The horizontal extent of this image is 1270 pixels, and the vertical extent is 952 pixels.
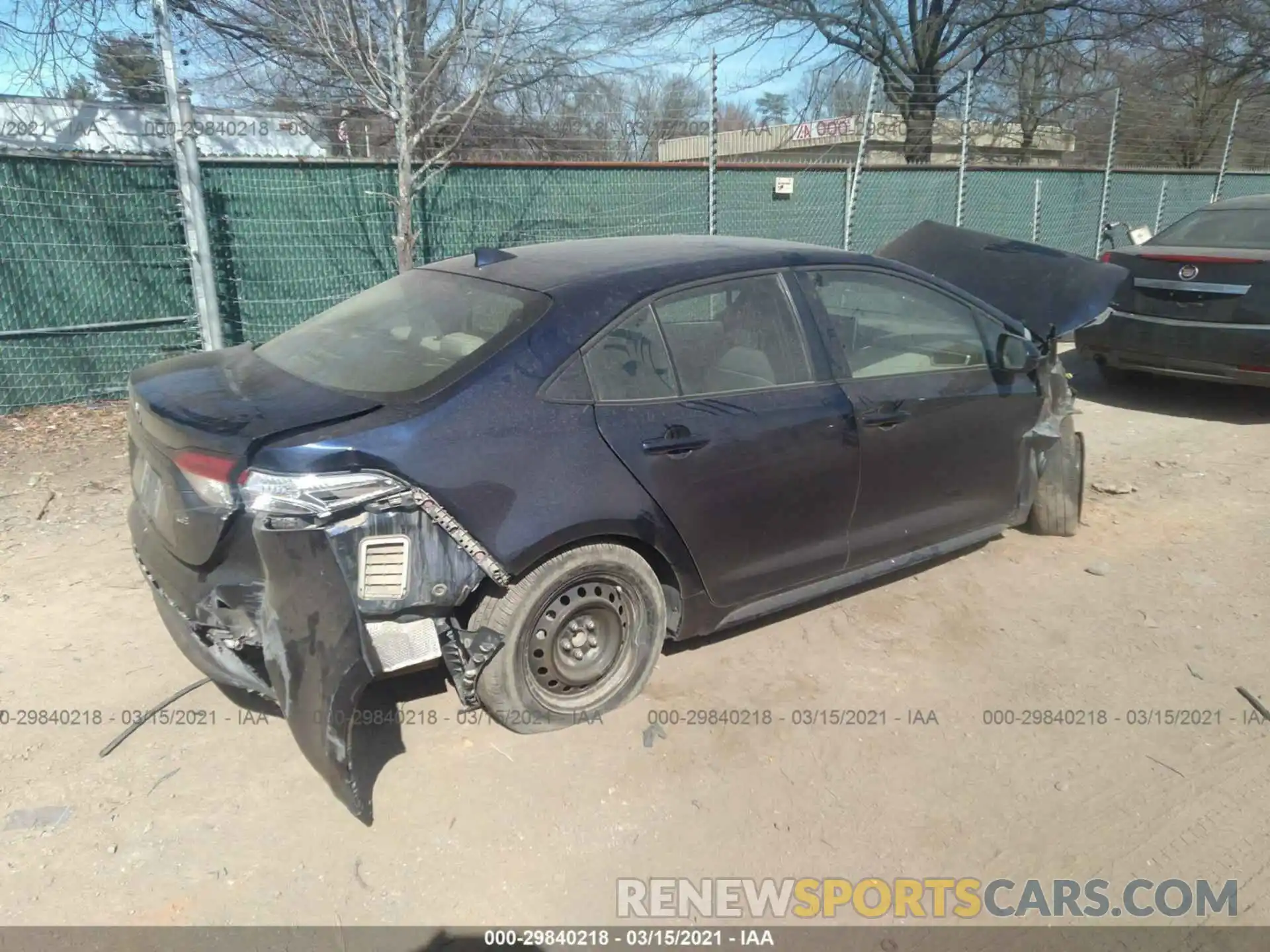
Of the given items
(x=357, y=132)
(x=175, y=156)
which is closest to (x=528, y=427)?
(x=175, y=156)

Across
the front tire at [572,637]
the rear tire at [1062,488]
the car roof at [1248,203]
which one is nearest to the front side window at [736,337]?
the front tire at [572,637]

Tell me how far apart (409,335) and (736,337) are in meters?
1.24

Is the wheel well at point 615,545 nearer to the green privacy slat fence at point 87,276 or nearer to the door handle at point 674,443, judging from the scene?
the door handle at point 674,443

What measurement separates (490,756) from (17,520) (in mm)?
3421

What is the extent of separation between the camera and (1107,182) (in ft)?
45.0

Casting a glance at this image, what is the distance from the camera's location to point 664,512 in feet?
10.4

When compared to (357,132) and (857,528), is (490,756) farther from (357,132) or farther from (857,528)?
(357,132)

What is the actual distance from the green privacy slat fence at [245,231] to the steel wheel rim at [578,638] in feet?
18.0

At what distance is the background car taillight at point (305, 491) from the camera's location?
260cm

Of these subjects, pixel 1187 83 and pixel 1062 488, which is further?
pixel 1187 83

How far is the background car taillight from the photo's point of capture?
2596 mm

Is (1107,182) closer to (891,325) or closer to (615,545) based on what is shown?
(891,325)

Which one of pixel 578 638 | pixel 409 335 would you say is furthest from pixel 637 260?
pixel 578 638

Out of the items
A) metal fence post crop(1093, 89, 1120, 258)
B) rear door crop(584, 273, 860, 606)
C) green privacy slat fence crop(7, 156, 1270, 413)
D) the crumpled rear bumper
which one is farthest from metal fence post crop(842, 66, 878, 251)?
the crumpled rear bumper
